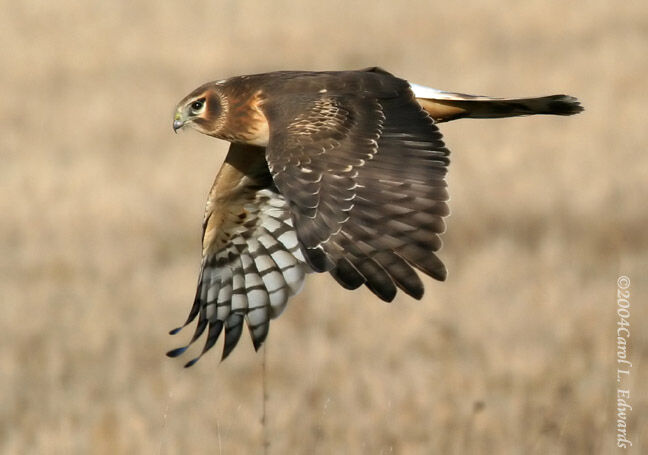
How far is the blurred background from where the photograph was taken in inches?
227

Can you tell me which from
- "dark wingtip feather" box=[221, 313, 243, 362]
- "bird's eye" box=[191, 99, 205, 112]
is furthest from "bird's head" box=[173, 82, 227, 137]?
"dark wingtip feather" box=[221, 313, 243, 362]

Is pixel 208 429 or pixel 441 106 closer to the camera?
pixel 441 106

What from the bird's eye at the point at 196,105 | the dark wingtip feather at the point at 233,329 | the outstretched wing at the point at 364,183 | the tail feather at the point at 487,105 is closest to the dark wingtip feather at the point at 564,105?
the tail feather at the point at 487,105

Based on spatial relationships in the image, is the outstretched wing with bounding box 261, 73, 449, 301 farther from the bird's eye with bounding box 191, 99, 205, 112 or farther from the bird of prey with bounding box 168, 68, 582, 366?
the bird's eye with bounding box 191, 99, 205, 112

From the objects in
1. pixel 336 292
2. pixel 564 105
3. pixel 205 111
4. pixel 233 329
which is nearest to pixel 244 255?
pixel 233 329

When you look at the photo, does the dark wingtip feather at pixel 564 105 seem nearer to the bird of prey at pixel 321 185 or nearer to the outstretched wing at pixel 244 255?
the bird of prey at pixel 321 185

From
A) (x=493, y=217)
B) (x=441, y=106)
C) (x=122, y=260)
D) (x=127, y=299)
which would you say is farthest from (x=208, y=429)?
(x=493, y=217)

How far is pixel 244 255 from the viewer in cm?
516

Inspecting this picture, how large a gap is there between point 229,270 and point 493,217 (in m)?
5.41

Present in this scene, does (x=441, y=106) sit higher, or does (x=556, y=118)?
(x=556, y=118)

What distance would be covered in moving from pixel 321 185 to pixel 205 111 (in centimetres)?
94

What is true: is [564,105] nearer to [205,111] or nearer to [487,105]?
[487,105]

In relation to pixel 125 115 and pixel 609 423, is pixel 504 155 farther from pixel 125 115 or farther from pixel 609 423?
pixel 609 423

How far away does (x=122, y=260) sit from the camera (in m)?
9.45
